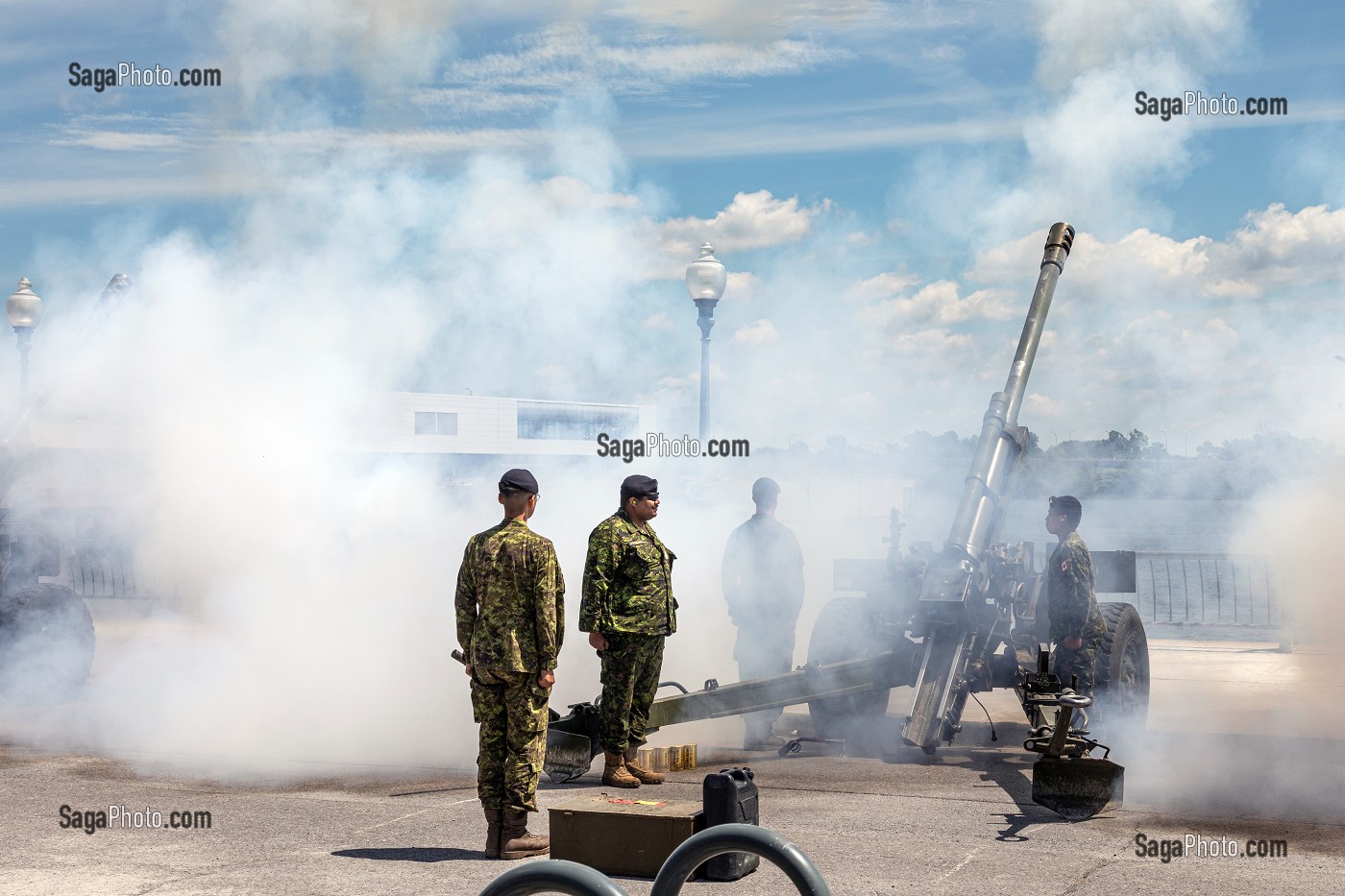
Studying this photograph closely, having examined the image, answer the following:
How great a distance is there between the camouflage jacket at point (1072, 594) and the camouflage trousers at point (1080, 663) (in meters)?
0.07

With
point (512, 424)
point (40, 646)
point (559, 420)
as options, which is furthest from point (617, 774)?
point (559, 420)

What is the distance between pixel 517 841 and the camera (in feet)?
22.4

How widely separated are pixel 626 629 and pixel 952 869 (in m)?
2.54

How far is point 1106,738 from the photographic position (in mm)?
→ 9766

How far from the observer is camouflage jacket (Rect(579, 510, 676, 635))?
8.45 metres

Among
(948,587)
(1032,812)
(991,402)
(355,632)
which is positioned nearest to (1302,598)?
(991,402)

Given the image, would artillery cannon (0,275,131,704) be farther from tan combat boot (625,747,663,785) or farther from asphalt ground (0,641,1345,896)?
tan combat boot (625,747,663,785)

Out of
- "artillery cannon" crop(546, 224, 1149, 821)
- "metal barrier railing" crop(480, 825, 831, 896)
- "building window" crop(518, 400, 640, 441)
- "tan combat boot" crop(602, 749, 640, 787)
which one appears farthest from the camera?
"building window" crop(518, 400, 640, 441)

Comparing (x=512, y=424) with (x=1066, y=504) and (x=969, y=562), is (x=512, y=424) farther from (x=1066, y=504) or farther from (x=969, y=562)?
(x=1066, y=504)

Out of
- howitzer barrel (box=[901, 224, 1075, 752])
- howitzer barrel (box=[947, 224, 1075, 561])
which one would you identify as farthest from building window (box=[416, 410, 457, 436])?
howitzer barrel (box=[901, 224, 1075, 752])

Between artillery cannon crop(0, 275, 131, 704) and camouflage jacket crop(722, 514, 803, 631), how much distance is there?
5.62 meters

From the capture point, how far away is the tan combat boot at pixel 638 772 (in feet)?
27.8

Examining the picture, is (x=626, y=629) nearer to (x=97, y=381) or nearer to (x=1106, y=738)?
(x=1106, y=738)

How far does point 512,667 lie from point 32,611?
724 centimetres
